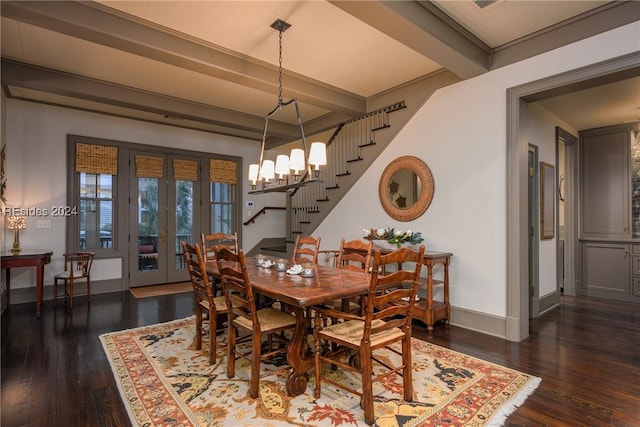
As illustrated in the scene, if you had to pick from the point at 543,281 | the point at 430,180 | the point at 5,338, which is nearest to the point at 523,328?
the point at 543,281

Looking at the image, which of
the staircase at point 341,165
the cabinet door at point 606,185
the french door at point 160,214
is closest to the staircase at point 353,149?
→ the staircase at point 341,165

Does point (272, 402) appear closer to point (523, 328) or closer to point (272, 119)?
point (523, 328)

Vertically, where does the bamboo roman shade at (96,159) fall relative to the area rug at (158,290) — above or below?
above

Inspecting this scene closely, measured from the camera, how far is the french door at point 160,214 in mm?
5812

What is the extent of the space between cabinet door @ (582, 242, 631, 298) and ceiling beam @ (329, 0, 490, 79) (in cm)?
375

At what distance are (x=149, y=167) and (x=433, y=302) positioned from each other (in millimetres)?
5212

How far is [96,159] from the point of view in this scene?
538 cm

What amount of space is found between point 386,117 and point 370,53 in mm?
1204

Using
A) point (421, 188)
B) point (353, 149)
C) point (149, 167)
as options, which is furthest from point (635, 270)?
point (149, 167)

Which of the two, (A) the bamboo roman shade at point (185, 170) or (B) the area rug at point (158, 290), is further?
(A) the bamboo roman shade at point (185, 170)

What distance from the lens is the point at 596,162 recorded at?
5277 mm

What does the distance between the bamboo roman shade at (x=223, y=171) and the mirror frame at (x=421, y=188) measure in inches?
139

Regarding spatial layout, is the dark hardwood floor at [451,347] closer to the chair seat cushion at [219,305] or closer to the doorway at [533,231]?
the doorway at [533,231]

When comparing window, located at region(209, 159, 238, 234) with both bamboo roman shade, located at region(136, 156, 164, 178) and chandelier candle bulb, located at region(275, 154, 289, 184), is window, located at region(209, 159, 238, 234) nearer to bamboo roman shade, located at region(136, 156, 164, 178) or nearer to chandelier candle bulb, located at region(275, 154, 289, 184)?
bamboo roman shade, located at region(136, 156, 164, 178)
